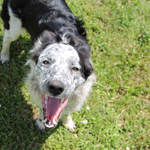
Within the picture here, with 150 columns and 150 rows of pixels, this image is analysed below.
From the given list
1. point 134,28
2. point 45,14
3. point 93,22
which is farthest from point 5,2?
point 134,28

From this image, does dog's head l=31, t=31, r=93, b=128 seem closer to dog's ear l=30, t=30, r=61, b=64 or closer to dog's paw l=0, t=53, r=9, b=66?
dog's ear l=30, t=30, r=61, b=64

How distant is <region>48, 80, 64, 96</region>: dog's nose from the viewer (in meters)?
2.28

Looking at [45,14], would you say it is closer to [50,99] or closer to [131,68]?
[50,99]

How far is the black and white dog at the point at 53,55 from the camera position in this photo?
8.23 ft

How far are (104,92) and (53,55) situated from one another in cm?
248

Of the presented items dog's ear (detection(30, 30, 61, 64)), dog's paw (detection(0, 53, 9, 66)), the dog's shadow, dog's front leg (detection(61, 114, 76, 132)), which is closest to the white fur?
dog's ear (detection(30, 30, 61, 64))

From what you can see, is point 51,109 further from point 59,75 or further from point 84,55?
point 84,55

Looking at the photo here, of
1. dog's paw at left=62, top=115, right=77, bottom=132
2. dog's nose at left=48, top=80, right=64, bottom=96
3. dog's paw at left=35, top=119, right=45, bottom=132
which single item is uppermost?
dog's nose at left=48, top=80, right=64, bottom=96

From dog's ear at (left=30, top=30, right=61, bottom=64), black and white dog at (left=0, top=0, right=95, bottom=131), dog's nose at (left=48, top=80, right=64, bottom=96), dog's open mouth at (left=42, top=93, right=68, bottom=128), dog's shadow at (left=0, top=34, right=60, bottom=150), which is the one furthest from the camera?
dog's shadow at (left=0, top=34, right=60, bottom=150)

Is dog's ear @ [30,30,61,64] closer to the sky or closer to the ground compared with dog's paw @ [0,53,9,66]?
closer to the sky

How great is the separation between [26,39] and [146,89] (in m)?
3.69

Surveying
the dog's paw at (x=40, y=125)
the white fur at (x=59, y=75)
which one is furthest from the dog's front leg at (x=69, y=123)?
the white fur at (x=59, y=75)

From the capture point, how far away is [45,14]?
11.0 ft

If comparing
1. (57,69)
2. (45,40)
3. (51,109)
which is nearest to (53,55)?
(57,69)
